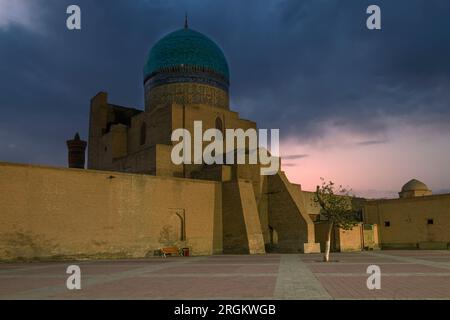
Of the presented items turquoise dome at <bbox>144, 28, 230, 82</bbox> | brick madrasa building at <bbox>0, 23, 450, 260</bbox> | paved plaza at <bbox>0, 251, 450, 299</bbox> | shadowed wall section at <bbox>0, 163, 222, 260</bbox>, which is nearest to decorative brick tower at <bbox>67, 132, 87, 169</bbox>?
brick madrasa building at <bbox>0, 23, 450, 260</bbox>

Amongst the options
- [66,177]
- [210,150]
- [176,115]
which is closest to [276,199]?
[210,150]

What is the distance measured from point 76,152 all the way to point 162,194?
1287 cm

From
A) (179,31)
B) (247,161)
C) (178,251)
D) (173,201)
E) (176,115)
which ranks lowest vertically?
(178,251)

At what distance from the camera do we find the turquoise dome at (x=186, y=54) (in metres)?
28.8

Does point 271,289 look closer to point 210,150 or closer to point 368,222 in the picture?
point 210,150

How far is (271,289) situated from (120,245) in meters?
12.9

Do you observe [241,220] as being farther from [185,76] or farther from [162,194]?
[185,76]

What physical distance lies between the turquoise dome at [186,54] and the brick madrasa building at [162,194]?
0.07 m

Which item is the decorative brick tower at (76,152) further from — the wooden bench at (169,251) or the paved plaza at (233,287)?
the paved plaza at (233,287)

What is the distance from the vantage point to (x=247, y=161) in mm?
25078

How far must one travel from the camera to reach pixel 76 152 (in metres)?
31.7

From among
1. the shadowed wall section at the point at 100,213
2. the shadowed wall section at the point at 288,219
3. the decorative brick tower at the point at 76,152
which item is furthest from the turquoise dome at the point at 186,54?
the shadowed wall section at the point at 100,213

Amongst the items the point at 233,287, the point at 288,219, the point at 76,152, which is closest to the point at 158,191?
the point at 288,219
